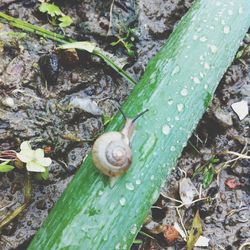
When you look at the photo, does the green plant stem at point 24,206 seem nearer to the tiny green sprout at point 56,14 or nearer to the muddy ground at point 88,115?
the muddy ground at point 88,115

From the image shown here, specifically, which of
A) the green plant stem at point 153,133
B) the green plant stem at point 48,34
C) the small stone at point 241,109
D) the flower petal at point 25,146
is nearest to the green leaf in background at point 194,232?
the green plant stem at point 153,133

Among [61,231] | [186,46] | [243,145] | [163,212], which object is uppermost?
[186,46]

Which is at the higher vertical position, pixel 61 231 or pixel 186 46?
pixel 186 46

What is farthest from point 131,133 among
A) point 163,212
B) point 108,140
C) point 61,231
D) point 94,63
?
point 94,63

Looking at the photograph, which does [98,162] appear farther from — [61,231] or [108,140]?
[61,231]

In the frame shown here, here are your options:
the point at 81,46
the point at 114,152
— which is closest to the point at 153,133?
the point at 114,152

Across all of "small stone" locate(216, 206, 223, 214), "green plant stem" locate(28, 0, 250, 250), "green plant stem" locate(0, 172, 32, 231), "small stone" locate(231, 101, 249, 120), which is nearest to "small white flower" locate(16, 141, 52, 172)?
"green plant stem" locate(0, 172, 32, 231)

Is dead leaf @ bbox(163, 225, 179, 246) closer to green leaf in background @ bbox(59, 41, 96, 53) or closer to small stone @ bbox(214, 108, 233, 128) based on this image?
small stone @ bbox(214, 108, 233, 128)
